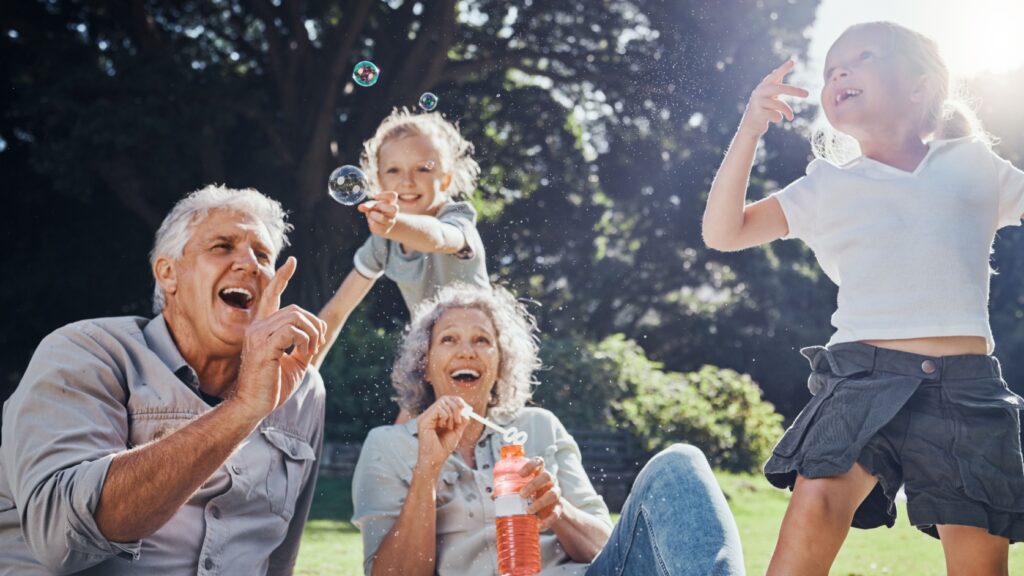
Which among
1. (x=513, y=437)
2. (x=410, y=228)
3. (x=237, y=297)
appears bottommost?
(x=513, y=437)

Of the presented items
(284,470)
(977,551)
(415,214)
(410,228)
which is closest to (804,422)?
(977,551)

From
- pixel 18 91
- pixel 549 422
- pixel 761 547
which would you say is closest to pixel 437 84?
pixel 18 91

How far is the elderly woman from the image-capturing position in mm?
2479

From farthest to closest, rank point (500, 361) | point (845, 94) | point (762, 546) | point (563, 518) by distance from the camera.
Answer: point (762, 546)
point (500, 361)
point (845, 94)
point (563, 518)

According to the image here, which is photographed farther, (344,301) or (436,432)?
(344,301)

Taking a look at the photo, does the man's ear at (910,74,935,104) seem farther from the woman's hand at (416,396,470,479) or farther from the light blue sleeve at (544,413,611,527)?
the woman's hand at (416,396,470,479)

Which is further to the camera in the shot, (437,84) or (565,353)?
(437,84)

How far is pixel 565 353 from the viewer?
11.1m

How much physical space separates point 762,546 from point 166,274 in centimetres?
452

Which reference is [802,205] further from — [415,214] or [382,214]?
[415,214]

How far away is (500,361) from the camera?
11.2 feet

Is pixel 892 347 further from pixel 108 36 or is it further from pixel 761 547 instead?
pixel 108 36

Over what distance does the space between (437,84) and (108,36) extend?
13.3ft

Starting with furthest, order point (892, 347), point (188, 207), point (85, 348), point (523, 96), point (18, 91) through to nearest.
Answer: point (523, 96) < point (18, 91) < point (188, 207) < point (892, 347) < point (85, 348)
